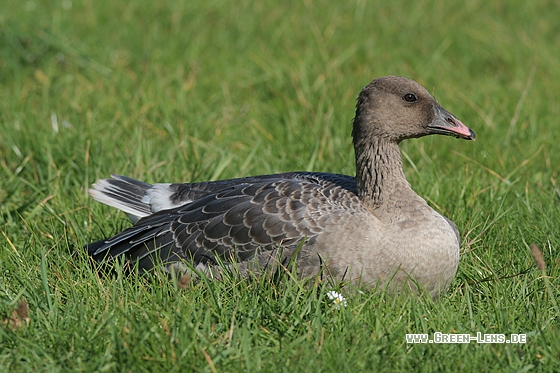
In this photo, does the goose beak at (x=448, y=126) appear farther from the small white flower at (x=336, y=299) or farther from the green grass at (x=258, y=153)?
the small white flower at (x=336, y=299)

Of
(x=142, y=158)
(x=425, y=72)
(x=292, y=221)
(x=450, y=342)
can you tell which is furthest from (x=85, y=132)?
(x=450, y=342)

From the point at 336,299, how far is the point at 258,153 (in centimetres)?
287

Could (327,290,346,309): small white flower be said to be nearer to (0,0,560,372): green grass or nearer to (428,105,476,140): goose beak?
(0,0,560,372): green grass

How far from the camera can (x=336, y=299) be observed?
4.16 metres

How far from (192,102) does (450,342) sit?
456cm

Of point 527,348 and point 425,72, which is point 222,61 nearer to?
point 425,72

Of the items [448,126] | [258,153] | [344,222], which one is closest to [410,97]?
[448,126]

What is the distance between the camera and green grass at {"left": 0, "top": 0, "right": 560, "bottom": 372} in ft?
12.3

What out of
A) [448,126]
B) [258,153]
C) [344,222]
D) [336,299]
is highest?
[448,126]

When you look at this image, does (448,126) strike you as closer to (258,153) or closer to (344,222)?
(344,222)

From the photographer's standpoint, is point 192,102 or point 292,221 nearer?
point 292,221

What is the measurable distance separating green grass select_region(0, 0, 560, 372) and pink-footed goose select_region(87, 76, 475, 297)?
0.76ft

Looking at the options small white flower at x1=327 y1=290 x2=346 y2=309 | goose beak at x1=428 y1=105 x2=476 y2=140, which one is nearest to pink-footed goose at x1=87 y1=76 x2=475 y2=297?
goose beak at x1=428 y1=105 x2=476 y2=140

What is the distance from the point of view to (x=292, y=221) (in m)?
4.60
